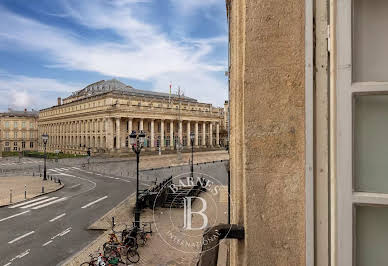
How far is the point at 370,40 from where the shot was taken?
4.76ft

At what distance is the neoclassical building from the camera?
2306 inches

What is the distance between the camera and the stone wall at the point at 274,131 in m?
1.78

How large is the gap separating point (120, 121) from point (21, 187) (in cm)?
3713

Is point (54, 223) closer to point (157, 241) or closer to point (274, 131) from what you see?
point (157, 241)

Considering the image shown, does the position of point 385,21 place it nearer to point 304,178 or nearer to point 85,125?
point 304,178

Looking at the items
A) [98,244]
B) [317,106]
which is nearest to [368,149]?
[317,106]

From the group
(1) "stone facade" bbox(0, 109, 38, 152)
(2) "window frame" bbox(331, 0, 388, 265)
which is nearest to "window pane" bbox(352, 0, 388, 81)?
(2) "window frame" bbox(331, 0, 388, 265)

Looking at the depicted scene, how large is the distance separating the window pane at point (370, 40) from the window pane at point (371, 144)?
0.48 ft

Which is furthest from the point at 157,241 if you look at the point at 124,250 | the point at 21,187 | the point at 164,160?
the point at 164,160

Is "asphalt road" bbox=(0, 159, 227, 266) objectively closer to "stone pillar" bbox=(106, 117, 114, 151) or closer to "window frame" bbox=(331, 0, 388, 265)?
"window frame" bbox=(331, 0, 388, 265)

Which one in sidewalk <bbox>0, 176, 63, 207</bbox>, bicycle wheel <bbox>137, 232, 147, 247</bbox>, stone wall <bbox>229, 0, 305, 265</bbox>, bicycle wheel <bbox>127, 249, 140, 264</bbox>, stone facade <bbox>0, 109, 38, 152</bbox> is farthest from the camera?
stone facade <bbox>0, 109, 38, 152</bbox>

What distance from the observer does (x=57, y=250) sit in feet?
34.8

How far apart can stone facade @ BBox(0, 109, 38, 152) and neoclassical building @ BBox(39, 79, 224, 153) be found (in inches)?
241

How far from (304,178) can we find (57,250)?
11994mm
